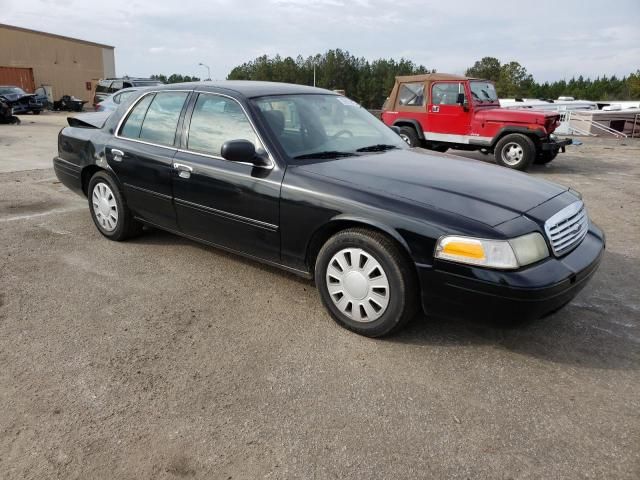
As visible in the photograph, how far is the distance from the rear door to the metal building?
134 feet

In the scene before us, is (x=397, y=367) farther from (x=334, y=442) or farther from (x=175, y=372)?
(x=175, y=372)

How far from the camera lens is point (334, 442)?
7.43ft

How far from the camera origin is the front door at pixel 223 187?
11.4 feet

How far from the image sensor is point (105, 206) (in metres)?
4.79

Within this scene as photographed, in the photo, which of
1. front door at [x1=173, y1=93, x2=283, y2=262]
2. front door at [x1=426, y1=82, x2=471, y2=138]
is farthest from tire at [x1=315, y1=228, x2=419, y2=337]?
front door at [x1=426, y1=82, x2=471, y2=138]

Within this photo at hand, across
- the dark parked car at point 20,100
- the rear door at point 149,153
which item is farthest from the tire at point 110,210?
the dark parked car at point 20,100

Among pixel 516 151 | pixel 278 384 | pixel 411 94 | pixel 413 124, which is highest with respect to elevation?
pixel 411 94

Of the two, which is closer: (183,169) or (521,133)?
(183,169)

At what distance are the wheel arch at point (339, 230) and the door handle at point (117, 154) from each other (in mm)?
2198

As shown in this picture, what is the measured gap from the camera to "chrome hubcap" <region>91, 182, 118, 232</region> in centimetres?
473

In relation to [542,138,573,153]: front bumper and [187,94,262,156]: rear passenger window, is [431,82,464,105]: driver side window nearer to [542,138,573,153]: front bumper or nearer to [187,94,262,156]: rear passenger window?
[542,138,573,153]: front bumper

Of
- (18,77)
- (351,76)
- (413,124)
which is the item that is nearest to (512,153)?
(413,124)

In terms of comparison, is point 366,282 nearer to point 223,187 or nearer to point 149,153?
point 223,187

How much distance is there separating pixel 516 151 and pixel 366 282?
8.62 meters
